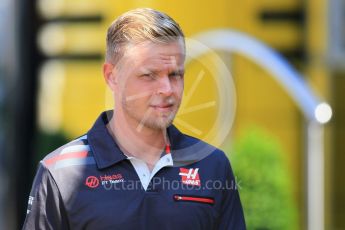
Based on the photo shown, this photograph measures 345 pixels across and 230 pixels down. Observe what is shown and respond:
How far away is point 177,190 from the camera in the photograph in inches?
95.6

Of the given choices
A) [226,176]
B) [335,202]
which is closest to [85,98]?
[335,202]

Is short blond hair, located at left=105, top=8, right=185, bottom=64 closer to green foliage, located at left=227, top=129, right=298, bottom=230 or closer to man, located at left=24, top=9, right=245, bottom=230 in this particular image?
man, located at left=24, top=9, right=245, bottom=230

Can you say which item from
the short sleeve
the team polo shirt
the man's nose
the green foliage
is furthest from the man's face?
the green foliage

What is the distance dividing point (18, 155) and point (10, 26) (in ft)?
4.19

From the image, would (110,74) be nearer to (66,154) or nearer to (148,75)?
(148,75)

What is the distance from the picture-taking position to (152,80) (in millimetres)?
2365

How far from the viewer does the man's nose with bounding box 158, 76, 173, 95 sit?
2.35 meters

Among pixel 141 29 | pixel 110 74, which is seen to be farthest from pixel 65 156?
pixel 141 29

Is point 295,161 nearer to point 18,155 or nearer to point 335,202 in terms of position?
point 335,202

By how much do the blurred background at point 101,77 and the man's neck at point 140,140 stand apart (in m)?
6.03

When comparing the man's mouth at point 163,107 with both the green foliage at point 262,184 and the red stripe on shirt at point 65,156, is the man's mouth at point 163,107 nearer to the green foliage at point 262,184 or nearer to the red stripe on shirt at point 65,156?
the red stripe on shirt at point 65,156

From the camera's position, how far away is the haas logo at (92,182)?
94.4 inches

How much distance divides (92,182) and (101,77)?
704 centimetres

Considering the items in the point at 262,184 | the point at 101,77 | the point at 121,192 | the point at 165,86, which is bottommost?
the point at 262,184
